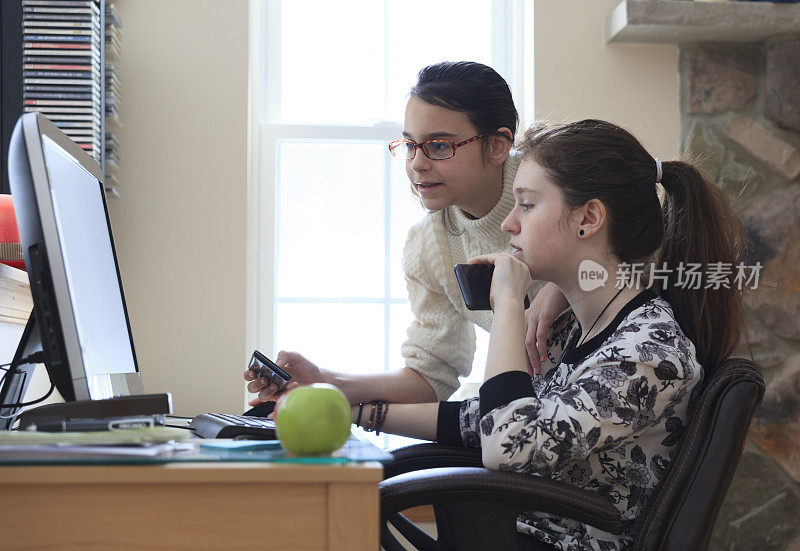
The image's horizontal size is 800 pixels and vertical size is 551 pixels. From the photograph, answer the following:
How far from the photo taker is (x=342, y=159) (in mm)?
2758

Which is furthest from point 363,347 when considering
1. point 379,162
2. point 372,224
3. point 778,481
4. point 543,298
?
point 778,481

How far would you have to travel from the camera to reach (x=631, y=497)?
4.10 ft

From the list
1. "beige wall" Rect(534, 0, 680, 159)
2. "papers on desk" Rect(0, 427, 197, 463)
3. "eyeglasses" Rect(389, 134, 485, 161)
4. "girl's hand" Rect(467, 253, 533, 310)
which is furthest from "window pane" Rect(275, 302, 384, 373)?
"papers on desk" Rect(0, 427, 197, 463)

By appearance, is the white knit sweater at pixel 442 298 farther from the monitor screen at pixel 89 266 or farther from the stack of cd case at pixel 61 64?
the stack of cd case at pixel 61 64

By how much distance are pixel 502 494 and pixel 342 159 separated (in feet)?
6.12

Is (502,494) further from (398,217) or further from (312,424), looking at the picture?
(398,217)

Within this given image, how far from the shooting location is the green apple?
833 millimetres

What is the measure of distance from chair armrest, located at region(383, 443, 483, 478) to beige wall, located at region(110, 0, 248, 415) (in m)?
1.19

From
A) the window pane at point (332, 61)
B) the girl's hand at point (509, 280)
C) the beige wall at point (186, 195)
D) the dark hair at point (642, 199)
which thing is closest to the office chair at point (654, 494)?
the dark hair at point (642, 199)

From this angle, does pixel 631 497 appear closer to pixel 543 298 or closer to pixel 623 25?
pixel 543 298

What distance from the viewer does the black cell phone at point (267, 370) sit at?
1.47 meters

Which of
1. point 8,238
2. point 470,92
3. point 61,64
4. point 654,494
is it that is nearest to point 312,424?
point 654,494

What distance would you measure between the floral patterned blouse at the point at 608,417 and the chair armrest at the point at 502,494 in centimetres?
9

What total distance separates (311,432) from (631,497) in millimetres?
633
